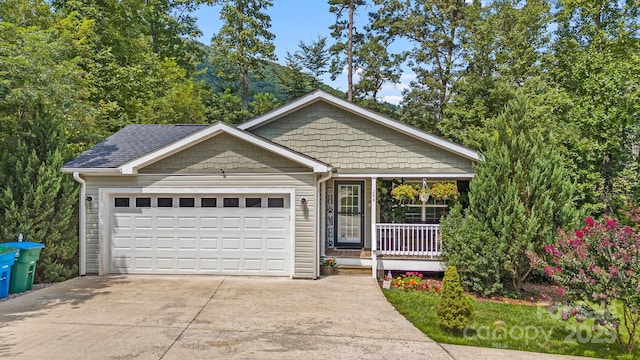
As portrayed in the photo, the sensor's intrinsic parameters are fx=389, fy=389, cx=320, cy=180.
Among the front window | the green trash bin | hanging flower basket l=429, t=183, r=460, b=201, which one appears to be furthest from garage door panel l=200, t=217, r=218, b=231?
hanging flower basket l=429, t=183, r=460, b=201

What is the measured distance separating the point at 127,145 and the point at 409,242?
8.66m

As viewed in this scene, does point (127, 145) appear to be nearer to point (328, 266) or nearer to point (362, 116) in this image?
point (328, 266)

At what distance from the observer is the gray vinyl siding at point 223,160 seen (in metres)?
9.71

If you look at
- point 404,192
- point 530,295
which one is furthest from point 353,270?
point 530,295

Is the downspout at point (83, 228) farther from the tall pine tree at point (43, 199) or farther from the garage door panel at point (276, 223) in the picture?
the garage door panel at point (276, 223)

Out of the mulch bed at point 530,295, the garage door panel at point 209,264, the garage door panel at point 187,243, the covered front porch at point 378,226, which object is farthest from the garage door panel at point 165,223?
the mulch bed at point 530,295

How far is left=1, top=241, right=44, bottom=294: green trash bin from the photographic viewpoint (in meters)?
8.25

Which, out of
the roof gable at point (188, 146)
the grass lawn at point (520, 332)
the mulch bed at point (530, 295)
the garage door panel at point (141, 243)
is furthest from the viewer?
the garage door panel at point (141, 243)

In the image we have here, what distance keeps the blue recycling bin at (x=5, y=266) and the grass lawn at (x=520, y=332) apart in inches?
311

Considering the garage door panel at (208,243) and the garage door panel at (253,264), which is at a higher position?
the garage door panel at (208,243)

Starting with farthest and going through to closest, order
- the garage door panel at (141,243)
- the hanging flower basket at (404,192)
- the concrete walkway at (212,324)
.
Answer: the hanging flower basket at (404,192), the garage door panel at (141,243), the concrete walkway at (212,324)

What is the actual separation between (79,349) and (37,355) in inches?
18.0

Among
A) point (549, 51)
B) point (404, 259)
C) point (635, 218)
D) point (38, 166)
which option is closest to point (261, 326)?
point (404, 259)

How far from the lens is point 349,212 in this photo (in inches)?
480
